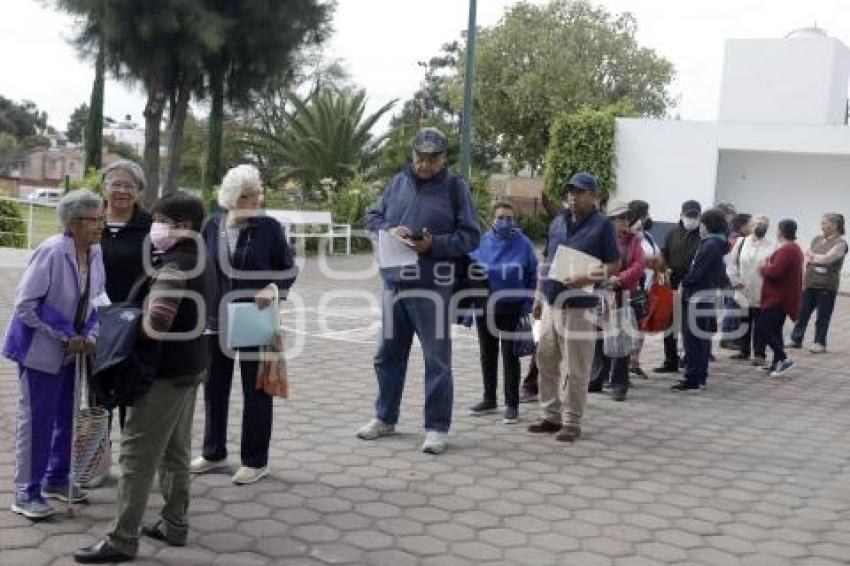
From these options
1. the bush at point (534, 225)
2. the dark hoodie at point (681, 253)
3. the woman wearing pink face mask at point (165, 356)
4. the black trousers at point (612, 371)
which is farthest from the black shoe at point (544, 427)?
the bush at point (534, 225)

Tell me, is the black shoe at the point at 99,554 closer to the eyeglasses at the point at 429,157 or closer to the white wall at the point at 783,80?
the eyeglasses at the point at 429,157

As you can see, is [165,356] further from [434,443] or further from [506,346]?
[506,346]

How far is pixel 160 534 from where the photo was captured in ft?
13.3

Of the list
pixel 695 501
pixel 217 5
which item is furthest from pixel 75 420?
pixel 217 5

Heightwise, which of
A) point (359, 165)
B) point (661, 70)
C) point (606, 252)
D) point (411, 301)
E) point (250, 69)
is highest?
point (661, 70)

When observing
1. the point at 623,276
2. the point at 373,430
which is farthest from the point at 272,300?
the point at 623,276

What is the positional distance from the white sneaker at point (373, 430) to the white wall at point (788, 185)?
21.4m

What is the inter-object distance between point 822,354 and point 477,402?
19.6 ft

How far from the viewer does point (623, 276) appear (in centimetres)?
740

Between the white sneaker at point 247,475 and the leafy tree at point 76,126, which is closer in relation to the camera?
the white sneaker at point 247,475

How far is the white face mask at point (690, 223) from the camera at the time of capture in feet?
28.6

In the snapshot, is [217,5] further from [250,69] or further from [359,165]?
[359,165]

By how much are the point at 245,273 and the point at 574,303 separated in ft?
7.60

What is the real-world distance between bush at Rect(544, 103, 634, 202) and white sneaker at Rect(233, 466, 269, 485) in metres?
21.5
